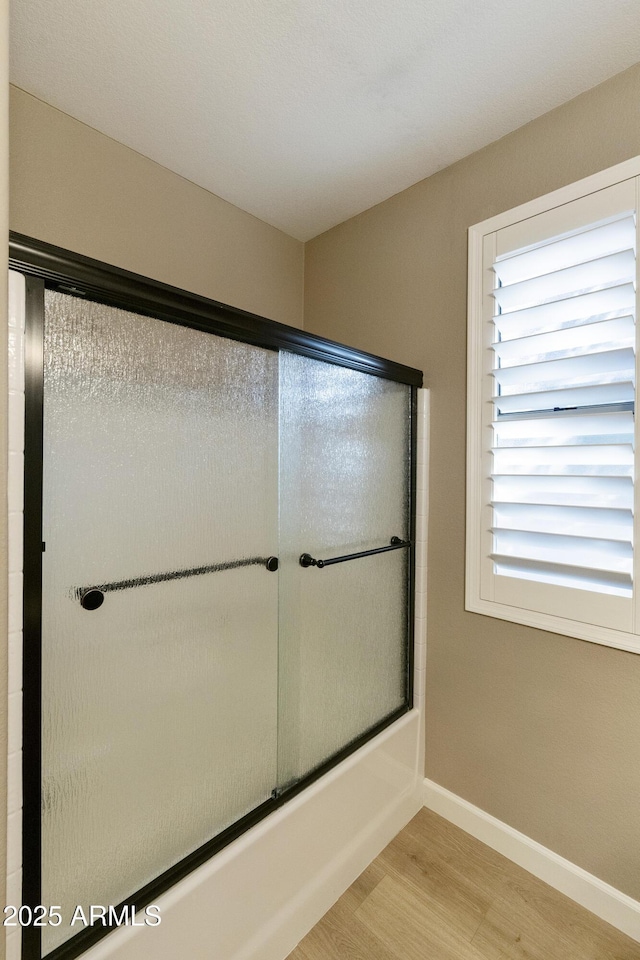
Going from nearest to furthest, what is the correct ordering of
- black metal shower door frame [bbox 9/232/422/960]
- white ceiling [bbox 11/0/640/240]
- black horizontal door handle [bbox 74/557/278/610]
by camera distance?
black metal shower door frame [bbox 9/232/422/960] → black horizontal door handle [bbox 74/557/278/610] → white ceiling [bbox 11/0/640/240]

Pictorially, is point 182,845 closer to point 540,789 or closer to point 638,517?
point 540,789

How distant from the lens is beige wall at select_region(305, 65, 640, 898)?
1.30m

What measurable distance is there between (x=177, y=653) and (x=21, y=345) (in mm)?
710

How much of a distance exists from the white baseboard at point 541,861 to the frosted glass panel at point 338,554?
0.40 m

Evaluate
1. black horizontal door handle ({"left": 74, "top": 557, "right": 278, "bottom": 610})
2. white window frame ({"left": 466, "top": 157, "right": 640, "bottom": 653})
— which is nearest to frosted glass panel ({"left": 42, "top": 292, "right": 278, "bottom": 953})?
black horizontal door handle ({"left": 74, "top": 557, "right": 278, "bottom": 610})

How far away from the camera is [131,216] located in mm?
1629

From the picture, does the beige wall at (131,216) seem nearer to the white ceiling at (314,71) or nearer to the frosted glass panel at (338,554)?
the white ceiling at (314,71)

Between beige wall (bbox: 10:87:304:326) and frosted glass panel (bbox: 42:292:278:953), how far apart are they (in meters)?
0.81

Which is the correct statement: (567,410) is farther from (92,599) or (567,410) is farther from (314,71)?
(92,599)

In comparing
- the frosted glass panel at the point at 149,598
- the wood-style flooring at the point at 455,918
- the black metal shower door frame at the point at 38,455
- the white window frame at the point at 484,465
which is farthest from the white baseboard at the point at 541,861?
the black metal shower door frame at the point at 38,455

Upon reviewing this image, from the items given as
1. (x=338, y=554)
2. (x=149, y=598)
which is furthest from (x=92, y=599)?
(x=338, y=554)

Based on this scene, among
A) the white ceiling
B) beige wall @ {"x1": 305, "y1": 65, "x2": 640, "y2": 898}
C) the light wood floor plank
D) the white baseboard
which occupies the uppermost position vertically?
the white ceiling

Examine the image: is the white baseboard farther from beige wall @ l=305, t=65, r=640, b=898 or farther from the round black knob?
the round black knob

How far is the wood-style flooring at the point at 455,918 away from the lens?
4.00 ft
